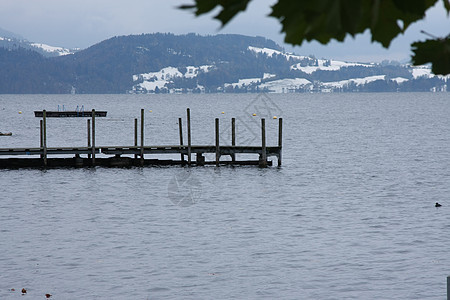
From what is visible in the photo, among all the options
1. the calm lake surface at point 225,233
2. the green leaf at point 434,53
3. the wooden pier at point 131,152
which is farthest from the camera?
the wooden pier at point 131,152

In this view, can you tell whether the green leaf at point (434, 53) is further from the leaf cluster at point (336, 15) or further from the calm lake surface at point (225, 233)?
the calm lake surface at point (225, 233)

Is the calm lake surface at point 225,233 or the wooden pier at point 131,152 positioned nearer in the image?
the calm lake surface at point 225,233

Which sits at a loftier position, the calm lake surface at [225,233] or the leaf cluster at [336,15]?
the leaf cluster at [336,15]

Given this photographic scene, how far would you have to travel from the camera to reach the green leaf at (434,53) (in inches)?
82.7

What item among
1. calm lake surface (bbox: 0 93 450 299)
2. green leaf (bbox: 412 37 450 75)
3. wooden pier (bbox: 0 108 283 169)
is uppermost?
green leaf (bbox: 412 37 450 75)

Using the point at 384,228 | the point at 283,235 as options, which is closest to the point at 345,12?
the point at 283,235

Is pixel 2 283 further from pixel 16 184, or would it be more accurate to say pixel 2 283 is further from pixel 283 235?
pixel 16 184

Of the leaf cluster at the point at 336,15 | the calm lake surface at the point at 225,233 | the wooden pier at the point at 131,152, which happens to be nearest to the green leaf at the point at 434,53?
the leaf cluster at the point at 336,15

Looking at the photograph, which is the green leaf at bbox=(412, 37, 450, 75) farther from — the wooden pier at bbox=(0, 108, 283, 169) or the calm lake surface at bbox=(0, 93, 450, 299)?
the wooden pier at bbox=(0, 108, 283, 169)

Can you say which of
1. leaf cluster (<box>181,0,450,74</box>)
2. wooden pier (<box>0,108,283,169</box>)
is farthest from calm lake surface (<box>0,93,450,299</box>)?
leaf cluster (<box>181,0,450,74</box>)

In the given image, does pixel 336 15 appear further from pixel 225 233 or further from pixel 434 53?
pixel 225 233

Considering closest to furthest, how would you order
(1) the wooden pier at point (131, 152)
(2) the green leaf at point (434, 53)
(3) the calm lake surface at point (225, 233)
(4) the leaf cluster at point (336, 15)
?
(4) the leaf cluster at point (336, 15) < (2) the green leaf at point (434, 53) < (3) the calm lake surface at point (225, 233) < (1) the wooden pier at point (131, 152)

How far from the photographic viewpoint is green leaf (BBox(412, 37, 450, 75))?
210 cm

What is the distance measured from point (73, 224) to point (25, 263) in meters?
7.00
